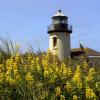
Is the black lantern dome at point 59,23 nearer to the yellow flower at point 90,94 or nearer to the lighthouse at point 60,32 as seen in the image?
the lighthouse at point 60,32

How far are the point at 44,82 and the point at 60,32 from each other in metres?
47.8

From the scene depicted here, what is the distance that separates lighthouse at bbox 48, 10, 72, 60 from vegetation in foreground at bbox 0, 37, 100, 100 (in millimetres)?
44123

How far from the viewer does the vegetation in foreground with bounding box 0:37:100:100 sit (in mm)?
6434

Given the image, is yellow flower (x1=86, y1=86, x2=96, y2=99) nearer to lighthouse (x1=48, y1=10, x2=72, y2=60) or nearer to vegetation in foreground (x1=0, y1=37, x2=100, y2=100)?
vegetation in foreground (x1=0, y1=37, x2=100, y2=100)

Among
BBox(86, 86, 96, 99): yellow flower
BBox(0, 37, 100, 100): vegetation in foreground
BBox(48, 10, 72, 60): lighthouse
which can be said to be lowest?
BBox(86, 86, 96, 99): yellow flower

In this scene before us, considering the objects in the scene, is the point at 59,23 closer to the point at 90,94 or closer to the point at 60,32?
the point at 60,32

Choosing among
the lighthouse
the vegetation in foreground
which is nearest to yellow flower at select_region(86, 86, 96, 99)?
the vegetation in foreground

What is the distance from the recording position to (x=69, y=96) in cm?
648

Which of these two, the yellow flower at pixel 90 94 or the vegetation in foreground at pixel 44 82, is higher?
the vegetation in foreground at pixel 44 82

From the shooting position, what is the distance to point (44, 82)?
261 inches

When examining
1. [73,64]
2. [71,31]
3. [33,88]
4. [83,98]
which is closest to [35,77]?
[33,88]

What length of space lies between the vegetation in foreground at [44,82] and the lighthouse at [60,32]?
44.1 metres

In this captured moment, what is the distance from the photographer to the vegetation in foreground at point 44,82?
643cm

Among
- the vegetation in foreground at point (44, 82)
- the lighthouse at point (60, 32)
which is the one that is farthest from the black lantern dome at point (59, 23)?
the vegetation in foreground at point (44, 82)
